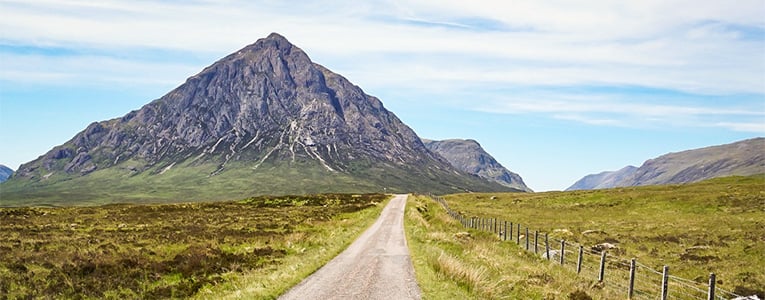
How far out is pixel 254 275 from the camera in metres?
24.7

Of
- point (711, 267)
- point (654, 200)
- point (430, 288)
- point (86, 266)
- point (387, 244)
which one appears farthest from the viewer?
point (654, 200)

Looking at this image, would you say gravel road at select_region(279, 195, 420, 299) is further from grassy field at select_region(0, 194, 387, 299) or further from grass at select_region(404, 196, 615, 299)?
grassy field at select_region(0, 194, 387, 299)

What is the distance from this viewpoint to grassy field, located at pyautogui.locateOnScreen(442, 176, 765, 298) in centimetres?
3156

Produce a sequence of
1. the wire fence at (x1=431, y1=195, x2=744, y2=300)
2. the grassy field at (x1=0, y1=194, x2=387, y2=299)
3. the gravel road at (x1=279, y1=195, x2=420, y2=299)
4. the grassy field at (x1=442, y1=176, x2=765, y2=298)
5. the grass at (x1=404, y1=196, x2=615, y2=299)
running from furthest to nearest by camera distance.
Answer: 1. the grassy field at (x1=442, y1=176, x2=765, y2=298)
2. the grassy field at (x1=0, y1=194, x2=387, y2=299)
3. the wire fence at (x1=431, y1=195, x2=744, y2=300)
4. the grass at (x1=404, y1=196, x2=615, y2=299)
5. the gravel road at (x1=279, y1=195, x2=420, y2=299)

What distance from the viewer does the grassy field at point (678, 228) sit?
3156cm

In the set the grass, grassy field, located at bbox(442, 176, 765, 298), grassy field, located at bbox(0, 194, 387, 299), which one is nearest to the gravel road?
the grass

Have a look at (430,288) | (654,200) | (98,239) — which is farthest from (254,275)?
(654,200)

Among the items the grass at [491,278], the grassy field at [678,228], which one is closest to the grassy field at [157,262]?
the grass at [491,278]

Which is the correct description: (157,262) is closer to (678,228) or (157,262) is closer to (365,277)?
(365,277)

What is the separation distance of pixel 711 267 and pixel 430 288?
834 inches

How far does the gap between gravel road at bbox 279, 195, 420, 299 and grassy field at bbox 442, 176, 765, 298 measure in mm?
4603

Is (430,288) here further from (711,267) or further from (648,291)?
(711,267)

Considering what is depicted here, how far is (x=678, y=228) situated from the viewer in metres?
51.3

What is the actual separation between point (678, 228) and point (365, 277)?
1632 inches
